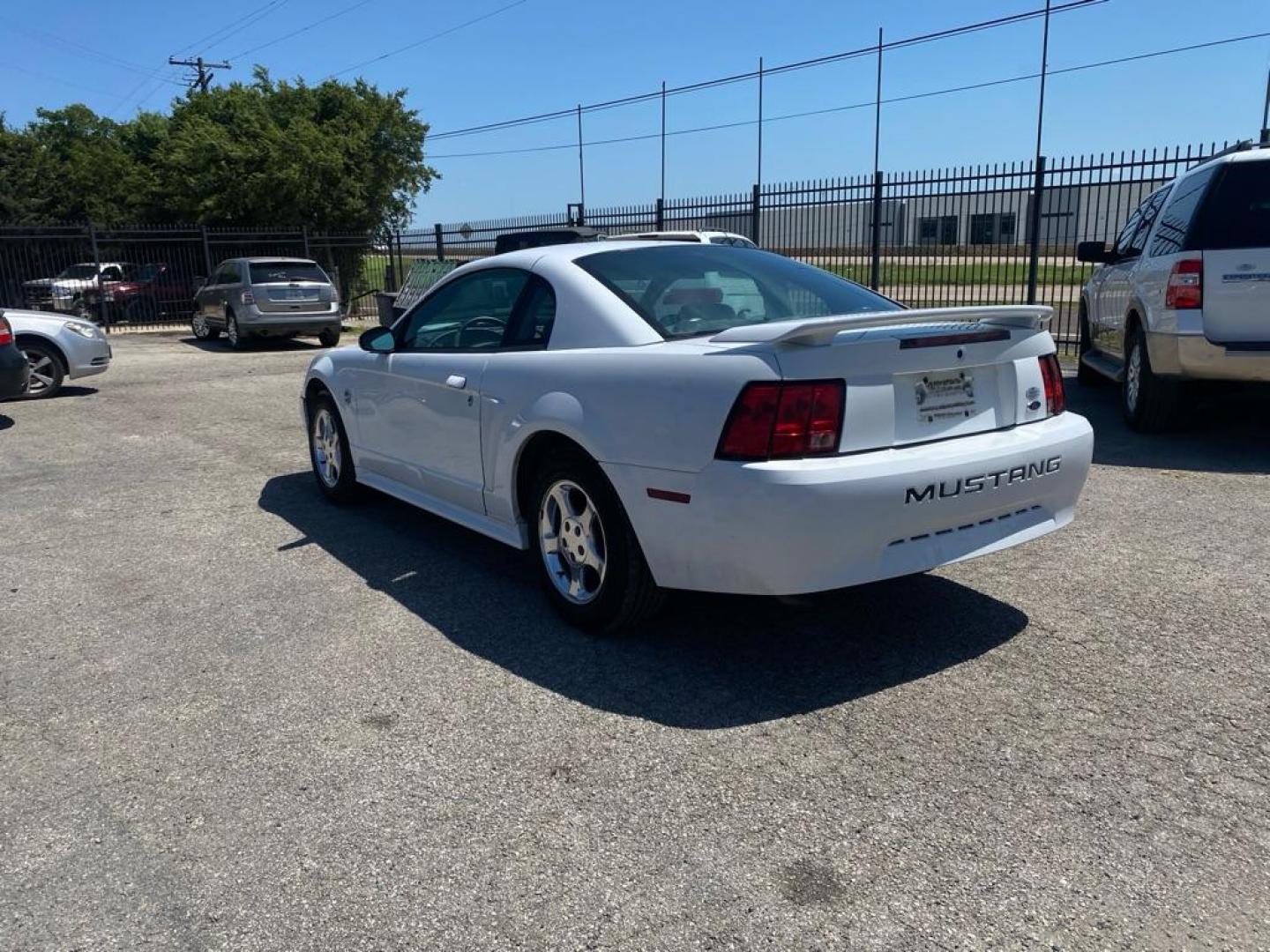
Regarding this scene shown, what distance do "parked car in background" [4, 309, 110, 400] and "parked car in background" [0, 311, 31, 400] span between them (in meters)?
2.18

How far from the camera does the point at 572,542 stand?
13.5ft

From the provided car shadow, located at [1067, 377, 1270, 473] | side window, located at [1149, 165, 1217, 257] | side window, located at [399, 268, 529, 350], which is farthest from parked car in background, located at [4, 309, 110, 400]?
side window, located at [1149, 165, 1217, 257]

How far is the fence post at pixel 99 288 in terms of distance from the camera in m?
21.6

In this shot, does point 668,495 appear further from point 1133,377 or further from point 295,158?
point 295,158

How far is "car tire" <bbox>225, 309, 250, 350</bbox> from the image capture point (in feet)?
57.6

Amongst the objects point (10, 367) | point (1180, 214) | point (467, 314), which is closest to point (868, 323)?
point (467, 314)

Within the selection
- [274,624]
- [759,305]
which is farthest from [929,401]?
[274,624]

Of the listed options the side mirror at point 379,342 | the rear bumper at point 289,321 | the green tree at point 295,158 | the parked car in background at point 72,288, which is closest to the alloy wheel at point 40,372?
the rear bumper at point 289,321

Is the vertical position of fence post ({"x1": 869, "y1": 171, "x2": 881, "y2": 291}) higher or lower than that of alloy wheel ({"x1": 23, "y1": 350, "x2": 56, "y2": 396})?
higher

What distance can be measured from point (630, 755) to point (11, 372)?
350 inches

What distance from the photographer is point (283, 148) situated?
2622 centimetres

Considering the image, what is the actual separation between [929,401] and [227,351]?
54.2 ft

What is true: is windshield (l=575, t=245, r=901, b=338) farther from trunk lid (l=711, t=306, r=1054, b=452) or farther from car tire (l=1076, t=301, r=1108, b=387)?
car tire (l=1076, t=301, r=1108, b=387)

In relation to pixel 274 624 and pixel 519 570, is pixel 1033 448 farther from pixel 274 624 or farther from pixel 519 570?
pixel 274 624
